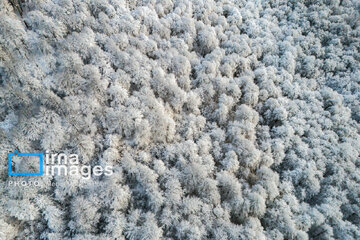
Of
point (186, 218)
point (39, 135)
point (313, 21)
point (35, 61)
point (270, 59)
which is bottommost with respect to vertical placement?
point (186, 218)

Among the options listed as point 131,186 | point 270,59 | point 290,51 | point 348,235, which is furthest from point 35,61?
point 348,235

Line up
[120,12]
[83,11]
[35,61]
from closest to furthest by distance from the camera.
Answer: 1. [35,61]
2. [83,11]
3. [120,12]

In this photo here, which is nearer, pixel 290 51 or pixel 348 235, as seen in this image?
pixel 348 235

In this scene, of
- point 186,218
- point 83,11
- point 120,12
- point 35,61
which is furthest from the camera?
point 120,12

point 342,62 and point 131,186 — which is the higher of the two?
point 342,62

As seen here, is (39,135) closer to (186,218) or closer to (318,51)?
(186,218)

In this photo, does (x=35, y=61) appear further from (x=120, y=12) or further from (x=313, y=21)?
(x=313, y=21)

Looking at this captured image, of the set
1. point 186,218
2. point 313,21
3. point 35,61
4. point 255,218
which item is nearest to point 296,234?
point 255,218
